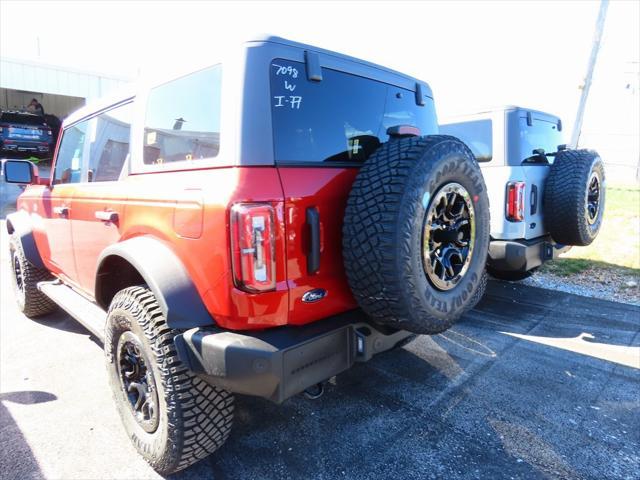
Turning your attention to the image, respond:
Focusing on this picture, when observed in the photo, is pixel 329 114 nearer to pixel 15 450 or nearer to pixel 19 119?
pixel 15 450

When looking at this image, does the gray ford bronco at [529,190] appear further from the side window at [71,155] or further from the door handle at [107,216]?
the side window at [71,155]

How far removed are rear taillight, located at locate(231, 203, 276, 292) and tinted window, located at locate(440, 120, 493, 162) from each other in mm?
3432

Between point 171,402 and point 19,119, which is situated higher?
point 19,119

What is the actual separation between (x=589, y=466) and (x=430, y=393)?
0.96 m

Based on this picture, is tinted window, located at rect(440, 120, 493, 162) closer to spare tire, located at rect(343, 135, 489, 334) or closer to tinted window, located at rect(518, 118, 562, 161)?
tinted window, located at rect(518, 118, 562, 161)

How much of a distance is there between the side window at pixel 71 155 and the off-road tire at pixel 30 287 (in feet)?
3.03

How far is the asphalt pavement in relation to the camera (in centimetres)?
219

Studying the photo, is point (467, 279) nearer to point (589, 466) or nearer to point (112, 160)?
point (589, 466)

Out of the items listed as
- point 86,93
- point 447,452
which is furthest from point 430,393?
point 86,93

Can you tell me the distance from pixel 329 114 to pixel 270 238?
80 centimetres

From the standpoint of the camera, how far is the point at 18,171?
11.9 feet

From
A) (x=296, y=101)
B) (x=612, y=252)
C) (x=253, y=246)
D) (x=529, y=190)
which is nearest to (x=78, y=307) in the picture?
(x=253, y=246)

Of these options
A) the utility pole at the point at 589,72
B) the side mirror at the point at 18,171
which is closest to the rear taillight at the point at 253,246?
the side mirror at the point at 18,171

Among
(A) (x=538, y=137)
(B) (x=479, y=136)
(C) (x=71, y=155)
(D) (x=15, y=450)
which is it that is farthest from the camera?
(A) (x=538, y=137)
